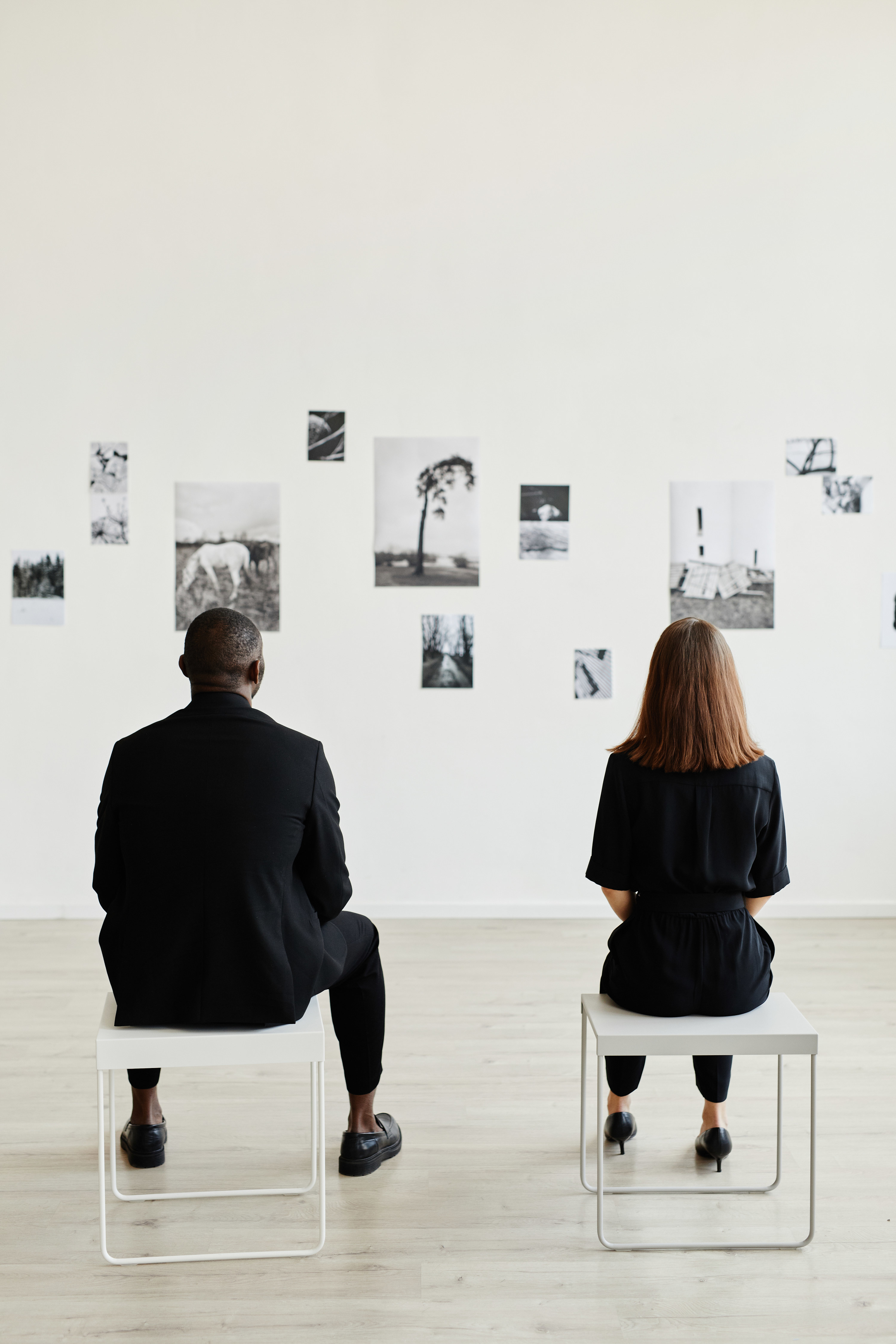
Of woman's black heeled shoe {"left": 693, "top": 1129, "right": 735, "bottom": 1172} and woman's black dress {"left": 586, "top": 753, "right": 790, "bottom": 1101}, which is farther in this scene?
woman's black heeled shoe {"left": 693, "top": 1129, "right": 735, "bottom": 1172}

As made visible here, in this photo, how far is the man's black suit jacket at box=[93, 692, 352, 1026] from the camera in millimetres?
1991

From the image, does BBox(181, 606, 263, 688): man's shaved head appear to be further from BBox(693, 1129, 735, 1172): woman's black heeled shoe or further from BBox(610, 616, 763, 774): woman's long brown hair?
BBox(693, 1129, 735, 1172): woman's black heeled shoe

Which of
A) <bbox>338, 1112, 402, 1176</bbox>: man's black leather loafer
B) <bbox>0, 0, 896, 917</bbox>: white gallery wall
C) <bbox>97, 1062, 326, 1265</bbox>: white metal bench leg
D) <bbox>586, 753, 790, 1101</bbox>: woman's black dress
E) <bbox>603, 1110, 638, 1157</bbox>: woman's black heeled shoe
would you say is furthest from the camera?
<bbox>0, 0, 896, 917</bbox>: white gallery wall

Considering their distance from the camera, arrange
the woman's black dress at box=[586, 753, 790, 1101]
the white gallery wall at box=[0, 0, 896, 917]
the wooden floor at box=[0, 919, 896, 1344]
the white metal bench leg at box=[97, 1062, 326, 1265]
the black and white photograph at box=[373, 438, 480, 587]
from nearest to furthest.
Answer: the wooden floor at box=[0, 919, 896, 1344] → the white metal bench leg at box=[97, 1062, 326, 1265] → the woman's black dress at box=[586, 753, 790, 1101] → the white gallery wall at box=[0, 0, 896, 917] → the black and white photograph at box=[373, 438, 480, 587]

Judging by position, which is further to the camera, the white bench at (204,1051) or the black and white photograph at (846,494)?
the black and white photograph at (846,494)

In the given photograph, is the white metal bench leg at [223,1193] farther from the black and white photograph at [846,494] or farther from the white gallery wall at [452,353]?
the black and white photograph at [846,494]

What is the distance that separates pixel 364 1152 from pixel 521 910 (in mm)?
2161

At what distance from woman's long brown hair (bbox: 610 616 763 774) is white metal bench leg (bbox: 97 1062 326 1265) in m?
0.95

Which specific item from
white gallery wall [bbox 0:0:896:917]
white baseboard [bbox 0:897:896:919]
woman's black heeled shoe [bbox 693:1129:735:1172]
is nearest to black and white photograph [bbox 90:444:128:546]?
white gallery wall [bbox 0:0:896:917]

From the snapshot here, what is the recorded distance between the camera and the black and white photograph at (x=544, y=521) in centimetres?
446

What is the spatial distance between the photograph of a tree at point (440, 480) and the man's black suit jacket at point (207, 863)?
2510mm

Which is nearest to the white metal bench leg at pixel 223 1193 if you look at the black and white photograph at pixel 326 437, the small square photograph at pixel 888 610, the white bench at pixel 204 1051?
the white bench at pixel 204 1051

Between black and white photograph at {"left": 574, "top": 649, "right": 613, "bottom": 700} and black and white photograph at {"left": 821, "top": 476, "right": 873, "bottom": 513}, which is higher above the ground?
black and white photograph at {"left": 821, "top": 476, "right": 873, "bottom": 513}

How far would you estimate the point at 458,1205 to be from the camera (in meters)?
2.30
